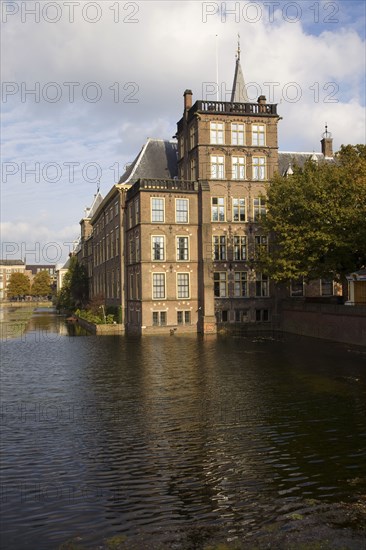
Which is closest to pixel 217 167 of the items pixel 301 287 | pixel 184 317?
pixel 184 317

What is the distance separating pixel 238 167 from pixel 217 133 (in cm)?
398

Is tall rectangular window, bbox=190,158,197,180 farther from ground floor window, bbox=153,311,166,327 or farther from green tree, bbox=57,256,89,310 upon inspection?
green tree, bbox=57,256,89,310

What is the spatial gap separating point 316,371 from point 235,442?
13.1 meters

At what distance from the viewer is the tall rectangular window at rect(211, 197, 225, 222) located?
51625 millimetres

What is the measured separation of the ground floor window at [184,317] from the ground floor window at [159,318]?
1492 mm

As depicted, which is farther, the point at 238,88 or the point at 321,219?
the point at 238,88

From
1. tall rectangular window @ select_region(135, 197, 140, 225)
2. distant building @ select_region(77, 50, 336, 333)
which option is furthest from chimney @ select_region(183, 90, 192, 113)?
tall rectangular window @ select_region(135, 197, 140, 225)

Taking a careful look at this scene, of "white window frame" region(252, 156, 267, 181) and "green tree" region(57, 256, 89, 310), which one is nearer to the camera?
"white window frame" region(252, 156, 267, 181)

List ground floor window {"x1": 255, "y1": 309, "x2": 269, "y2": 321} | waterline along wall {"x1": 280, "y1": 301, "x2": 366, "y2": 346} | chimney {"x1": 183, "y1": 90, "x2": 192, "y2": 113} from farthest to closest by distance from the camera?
1. chimney {"x1": 183, "y1": 90, "x2": 192, "y2": 113}
2. ground floor window {"x1": 255, "y1": 309, "x2": 269, "y2": 321}
3. waterline along wall {"x1": 280, "y1": 301, "x2": 366, "y2": 346}

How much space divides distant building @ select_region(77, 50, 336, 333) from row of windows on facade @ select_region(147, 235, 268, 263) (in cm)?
10

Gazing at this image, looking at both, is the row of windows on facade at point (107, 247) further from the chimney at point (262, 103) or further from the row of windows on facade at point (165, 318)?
the chimney at point (262, 103)

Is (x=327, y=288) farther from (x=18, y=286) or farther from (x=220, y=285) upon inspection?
(x=18, y=286)

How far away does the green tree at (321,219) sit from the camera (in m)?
37.8

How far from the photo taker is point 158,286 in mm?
50250
